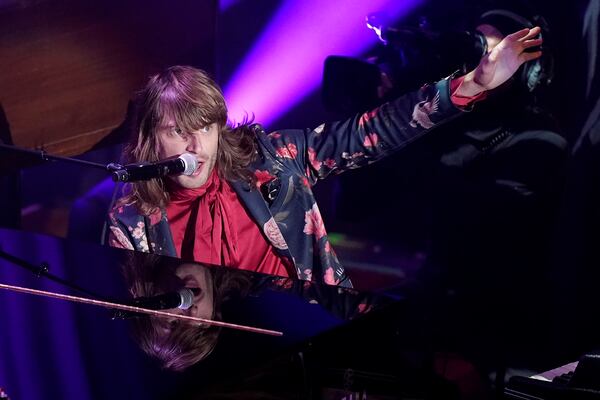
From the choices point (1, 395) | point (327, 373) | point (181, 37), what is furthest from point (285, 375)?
point (181, 37)

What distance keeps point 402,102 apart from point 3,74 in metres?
1.64

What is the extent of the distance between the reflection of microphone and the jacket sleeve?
973 millimetres

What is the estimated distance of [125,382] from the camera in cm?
169

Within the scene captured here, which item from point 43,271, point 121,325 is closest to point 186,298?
point 121,325

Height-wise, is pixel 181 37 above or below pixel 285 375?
above

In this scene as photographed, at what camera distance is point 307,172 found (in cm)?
308

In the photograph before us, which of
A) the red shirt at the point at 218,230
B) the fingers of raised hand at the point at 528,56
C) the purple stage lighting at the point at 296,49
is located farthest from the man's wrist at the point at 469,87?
the red shirt at the point at 218,230

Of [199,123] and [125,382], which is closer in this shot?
[125,382]

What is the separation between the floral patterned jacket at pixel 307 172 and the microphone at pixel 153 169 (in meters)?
0.64

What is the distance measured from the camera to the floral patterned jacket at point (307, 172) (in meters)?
2.94

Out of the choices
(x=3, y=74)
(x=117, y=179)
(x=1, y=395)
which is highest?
(x=3, y=74)

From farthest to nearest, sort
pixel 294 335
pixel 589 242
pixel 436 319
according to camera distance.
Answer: pixel 436 319 < pixel 589 242 < pixel 294 335

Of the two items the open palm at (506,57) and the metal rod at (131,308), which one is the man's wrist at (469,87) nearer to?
the open palm at (506,57)

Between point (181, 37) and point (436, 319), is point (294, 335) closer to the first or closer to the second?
point (436, 319)
